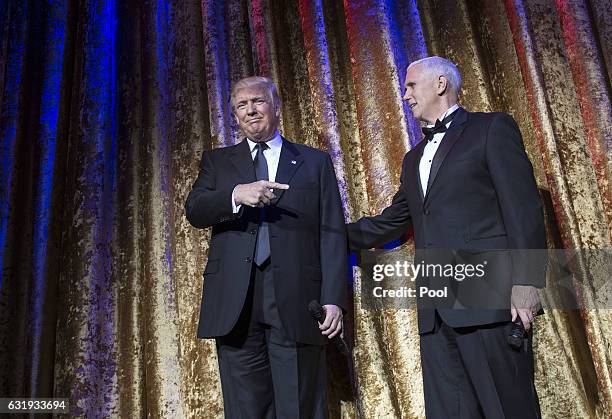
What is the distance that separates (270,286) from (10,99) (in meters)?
1.73

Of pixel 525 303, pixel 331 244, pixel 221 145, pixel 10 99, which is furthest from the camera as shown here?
pixel 10 99

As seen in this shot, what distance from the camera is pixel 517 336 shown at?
174 cm

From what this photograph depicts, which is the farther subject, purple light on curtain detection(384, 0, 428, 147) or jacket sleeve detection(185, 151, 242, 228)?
purple light on curtain detection(384, 0, 428, 147)

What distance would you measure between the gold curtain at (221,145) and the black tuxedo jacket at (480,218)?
1.88 ft

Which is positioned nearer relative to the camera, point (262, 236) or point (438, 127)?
point (262, 236)

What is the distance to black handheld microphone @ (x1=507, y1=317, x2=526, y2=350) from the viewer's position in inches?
68.4

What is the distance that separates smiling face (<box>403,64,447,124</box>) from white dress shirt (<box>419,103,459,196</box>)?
4 centimetres

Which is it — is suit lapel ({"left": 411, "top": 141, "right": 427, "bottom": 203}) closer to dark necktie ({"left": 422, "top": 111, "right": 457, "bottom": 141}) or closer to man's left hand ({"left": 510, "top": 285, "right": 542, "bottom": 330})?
dark necktie ({"left": 422, "top": 111, "right": 457, "bottom": 141})

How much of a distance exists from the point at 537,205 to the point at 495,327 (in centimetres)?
36

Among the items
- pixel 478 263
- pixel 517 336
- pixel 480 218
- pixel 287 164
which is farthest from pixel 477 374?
pixel 287 164

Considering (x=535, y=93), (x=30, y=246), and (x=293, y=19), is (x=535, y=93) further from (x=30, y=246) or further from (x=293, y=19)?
(x=30, y=246)

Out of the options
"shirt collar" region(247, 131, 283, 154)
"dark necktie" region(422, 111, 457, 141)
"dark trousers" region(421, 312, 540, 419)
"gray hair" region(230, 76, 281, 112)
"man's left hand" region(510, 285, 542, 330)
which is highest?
"gray hair" region(230, 76, 281, 112)

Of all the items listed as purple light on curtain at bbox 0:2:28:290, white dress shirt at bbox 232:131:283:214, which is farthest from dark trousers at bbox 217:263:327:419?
purple light on curtain at bbox 0:2:28:290

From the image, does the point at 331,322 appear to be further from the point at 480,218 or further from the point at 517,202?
the point at 517,202
